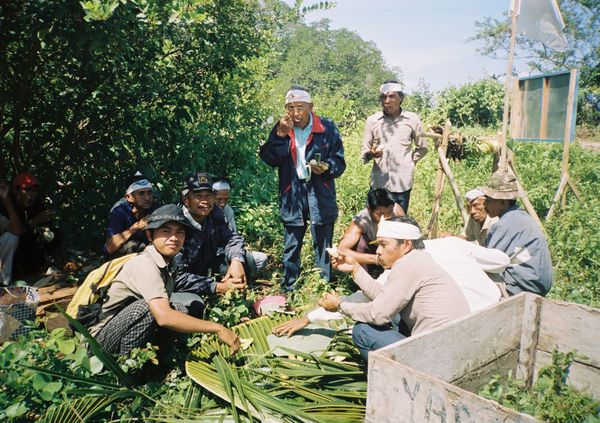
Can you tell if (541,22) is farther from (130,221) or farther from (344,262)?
(130,221)

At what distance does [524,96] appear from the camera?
6.37 m

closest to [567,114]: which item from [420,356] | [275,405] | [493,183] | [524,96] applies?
[524,96]

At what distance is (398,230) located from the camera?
2998 millimetres

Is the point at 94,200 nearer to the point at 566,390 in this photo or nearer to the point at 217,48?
the point at 217,48

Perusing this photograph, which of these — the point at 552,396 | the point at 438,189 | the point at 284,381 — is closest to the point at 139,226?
the point at 284,381

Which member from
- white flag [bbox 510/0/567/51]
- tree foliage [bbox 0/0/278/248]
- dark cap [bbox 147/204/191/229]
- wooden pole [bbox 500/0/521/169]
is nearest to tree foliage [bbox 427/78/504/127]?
white flag [bbox 510/0/567/51]

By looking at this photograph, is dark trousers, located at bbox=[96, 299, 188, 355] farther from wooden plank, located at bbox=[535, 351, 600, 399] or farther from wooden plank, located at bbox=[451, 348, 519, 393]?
wooden plank, located at bbox=[535, 351, 600, 399]

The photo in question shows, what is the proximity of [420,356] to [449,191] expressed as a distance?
250 inches

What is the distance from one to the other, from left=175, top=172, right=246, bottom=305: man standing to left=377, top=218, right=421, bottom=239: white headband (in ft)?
5.11

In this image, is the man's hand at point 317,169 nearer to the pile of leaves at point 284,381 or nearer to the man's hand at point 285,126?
the man's hand at point 285,126

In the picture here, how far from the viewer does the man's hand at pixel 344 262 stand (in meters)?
3.41

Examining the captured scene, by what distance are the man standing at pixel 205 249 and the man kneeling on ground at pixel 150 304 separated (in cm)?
68

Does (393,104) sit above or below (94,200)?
above

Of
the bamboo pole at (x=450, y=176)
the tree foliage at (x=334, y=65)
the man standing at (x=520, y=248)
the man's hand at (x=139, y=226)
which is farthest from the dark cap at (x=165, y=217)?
the tree foliage at (x=334, y=65)
